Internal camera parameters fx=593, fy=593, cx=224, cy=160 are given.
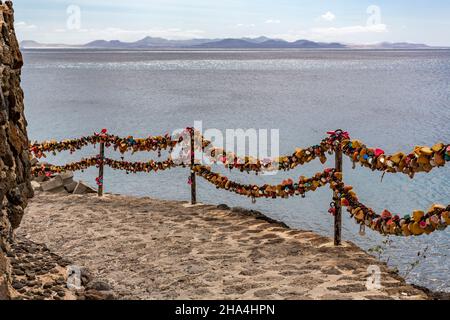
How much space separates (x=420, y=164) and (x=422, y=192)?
15908 millimetres

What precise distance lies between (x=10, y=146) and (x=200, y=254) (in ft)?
14.7

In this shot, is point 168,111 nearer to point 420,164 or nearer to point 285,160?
point 285,160

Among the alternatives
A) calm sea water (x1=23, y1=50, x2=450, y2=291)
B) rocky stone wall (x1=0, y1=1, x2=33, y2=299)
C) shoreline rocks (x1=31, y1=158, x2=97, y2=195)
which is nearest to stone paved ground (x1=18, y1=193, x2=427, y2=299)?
rocky stone wall (x1=0, y1=1, x2=33, y2=299)

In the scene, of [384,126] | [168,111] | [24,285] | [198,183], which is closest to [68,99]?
[168,111]

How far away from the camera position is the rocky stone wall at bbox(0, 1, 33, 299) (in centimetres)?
632

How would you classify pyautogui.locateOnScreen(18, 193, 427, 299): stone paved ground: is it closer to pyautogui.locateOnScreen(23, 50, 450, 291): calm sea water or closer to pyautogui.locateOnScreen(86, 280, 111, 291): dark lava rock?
pyautogui.locateOnScreen(86, 280, 111, 291): dark lava rock

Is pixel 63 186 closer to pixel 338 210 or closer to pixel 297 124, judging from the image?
pixel 338 210

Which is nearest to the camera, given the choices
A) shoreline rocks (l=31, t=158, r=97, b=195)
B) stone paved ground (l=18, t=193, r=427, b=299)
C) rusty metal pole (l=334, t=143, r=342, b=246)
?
stone paved ground (l=18, t=193, r=427, b=299)

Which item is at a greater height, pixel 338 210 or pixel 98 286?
pixel 338 210

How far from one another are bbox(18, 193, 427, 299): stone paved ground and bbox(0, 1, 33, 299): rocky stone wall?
2358 millimetres

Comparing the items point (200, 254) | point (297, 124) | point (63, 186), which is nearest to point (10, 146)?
point (200, 254)

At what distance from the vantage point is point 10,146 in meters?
6.76
